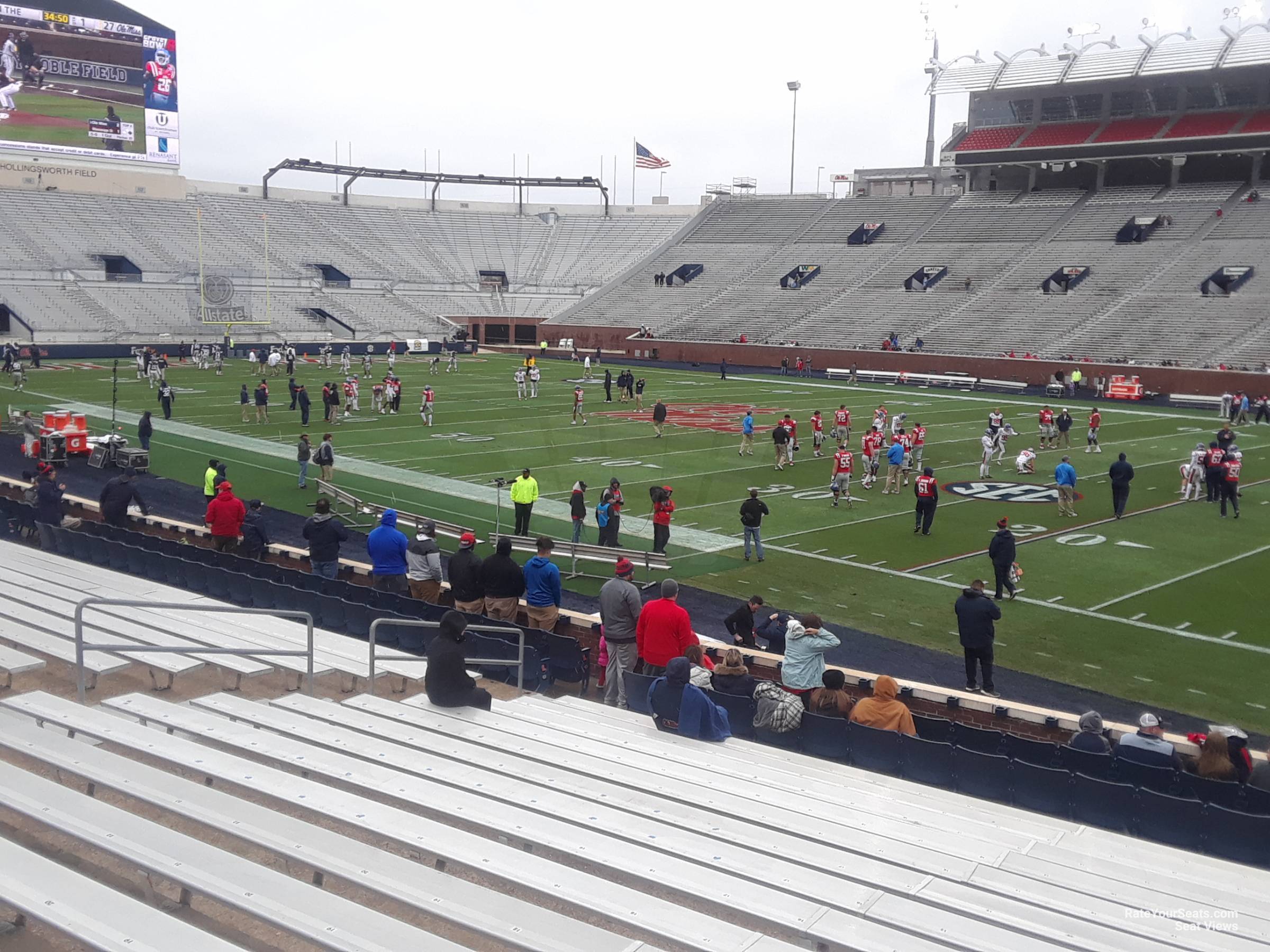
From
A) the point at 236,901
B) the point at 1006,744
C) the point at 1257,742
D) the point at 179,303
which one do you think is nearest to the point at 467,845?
the point at 236,901

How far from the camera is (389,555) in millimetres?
13875

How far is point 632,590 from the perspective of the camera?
1081 centimetres

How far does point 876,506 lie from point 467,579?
1253cm

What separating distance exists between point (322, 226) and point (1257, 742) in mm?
76266

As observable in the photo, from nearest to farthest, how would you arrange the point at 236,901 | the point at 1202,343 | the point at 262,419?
the point at 236,901 < the point at 262,419 < the point at 1202,343

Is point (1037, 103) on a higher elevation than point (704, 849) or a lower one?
higher

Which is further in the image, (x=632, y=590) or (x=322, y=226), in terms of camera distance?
(x=322, y=226)

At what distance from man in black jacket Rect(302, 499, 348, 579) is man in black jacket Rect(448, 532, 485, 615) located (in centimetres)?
240

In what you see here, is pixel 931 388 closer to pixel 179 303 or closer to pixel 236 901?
pixel 179 303

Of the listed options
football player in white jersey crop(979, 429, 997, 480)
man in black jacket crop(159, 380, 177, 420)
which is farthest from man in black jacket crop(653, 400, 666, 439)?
man in black jacket crop(159, 380, 177, 420)

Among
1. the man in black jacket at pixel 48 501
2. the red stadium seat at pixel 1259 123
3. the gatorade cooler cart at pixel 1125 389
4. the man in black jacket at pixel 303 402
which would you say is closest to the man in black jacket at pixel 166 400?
the man in black jacket at pixel 303 402

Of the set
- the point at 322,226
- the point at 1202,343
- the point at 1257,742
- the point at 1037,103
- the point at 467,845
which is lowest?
the point at 1257,742

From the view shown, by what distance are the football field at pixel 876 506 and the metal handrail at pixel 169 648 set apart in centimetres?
804

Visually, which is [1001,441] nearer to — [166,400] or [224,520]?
[224,520]
